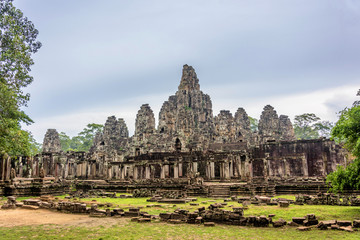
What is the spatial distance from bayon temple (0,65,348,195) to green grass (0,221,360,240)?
10.3m

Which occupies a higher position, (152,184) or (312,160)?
(312,160)

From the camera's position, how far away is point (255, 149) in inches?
1209

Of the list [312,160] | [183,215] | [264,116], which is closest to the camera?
[183,215]

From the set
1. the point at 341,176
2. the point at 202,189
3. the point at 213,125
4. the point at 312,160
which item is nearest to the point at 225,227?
the point at 341,176

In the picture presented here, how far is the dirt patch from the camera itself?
9.05 m

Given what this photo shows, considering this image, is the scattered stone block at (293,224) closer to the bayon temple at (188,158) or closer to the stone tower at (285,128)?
the bayon temple at (188,158)

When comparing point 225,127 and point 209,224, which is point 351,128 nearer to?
point 209,224

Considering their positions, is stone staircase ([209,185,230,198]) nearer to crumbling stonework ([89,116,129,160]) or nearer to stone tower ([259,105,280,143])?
crumbling stonework ([89,116,129,160])

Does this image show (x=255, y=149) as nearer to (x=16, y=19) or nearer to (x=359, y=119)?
(x=359, y=119)

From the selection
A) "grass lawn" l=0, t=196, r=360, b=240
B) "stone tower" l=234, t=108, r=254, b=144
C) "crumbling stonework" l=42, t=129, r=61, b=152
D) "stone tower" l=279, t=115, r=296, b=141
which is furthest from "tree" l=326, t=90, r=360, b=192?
"crumbling stonework" l=42, t=129, r=61, b=152

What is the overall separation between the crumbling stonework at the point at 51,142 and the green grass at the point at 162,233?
41.6 meters

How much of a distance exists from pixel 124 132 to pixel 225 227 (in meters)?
43.0

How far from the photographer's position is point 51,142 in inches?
1847

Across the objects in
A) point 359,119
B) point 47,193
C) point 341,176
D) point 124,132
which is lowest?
point 47,193
